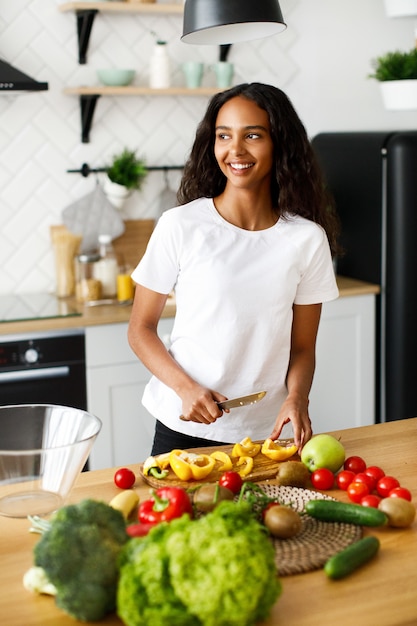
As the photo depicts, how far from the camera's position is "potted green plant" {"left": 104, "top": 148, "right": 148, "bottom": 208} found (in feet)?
11.9

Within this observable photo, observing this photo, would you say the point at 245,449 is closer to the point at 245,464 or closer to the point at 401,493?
the point at 245,464

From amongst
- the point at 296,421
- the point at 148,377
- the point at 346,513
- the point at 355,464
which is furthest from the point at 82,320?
the point at 346,513

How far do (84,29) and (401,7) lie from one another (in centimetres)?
129

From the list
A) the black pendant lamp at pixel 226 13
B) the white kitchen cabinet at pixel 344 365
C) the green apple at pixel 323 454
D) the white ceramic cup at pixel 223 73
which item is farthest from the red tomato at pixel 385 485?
the white ceramic cup at pixel 223 73

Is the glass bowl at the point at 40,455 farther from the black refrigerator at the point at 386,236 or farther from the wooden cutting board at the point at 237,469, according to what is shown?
the black refrigerator at the point at 386,236

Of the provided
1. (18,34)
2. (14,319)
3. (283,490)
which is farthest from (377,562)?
(18,34)

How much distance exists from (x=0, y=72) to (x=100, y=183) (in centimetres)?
70

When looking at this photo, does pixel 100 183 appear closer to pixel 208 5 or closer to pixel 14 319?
pixel 14 319

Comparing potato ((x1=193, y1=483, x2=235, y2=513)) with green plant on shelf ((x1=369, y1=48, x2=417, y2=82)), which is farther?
green plant on shelf ((x1=369, y1=48, x2=417, y2=82))

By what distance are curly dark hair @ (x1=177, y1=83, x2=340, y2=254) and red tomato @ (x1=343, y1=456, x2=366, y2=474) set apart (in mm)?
725

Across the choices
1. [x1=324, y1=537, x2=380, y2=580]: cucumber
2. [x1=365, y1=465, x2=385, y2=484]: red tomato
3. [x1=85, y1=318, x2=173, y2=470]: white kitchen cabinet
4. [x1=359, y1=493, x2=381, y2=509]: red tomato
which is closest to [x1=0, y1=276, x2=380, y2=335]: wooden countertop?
[x1=85, y1=318, x2=173, y2=470]: white kitchen cabinet

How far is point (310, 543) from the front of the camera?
149 cm

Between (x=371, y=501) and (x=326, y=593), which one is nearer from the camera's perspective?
(x=326, y=593)

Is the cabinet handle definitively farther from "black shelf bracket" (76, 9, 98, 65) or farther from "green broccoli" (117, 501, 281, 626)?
"green broccoli" (117, 501, 281, 626)
